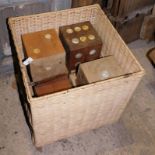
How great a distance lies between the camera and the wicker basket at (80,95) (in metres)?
1.12

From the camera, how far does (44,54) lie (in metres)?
1.27

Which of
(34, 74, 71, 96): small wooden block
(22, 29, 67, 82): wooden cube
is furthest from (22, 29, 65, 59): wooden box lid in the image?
(34, 74, 71, 96): small wooden block

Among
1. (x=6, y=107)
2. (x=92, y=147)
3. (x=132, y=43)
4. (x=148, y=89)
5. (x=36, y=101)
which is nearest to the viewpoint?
(x=36, y=101)

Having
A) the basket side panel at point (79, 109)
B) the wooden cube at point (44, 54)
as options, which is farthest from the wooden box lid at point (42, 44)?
the basket side panel at point (79, 109)

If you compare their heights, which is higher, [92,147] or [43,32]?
[43,32]

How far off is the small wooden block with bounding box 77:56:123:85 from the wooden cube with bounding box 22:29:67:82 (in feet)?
0.39

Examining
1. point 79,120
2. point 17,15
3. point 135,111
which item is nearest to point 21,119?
point 79,120

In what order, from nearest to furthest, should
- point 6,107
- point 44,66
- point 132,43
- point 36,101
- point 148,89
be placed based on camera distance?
point 36,101 → point 44,66 → point 6,107 → point 148,89 → point 132,43

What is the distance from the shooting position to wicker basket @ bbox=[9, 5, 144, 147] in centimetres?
112

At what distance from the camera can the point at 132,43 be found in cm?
208

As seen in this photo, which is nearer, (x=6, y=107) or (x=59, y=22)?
(x=59, y=22)

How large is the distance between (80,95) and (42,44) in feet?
1.22

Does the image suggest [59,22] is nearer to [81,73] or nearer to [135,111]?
[81,73]

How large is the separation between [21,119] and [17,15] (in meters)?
0.62
